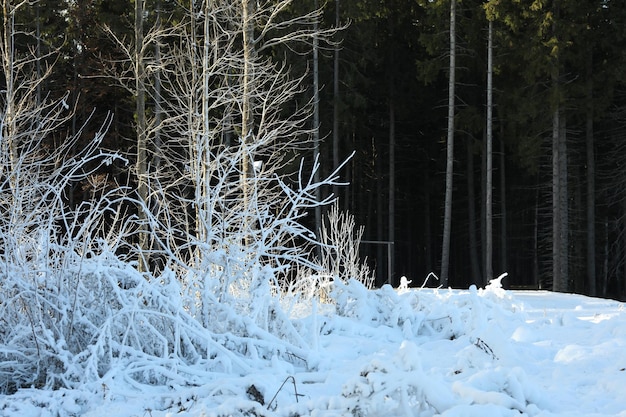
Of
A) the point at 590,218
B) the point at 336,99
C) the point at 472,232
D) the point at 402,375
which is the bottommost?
the point at 472,232

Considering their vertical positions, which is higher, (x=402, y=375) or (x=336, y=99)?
(x=336, y=99)

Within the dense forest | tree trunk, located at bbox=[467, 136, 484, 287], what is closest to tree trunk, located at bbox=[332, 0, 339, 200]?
the dense forest

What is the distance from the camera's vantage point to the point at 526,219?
2684 centimetres

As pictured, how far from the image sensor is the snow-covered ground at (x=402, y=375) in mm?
3211

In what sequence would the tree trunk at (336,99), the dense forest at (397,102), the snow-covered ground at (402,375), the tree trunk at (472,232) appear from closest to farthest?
the snow-covered ground at (402,375) < the dense forest at (397,102) < the tree trunk at (336,99) < the tree trunk at (472,232)

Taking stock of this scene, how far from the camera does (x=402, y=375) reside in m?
3.24

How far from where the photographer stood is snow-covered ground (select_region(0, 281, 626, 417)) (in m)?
3.21

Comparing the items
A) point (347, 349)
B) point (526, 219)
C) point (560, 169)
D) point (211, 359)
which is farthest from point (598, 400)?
point (526, 219)

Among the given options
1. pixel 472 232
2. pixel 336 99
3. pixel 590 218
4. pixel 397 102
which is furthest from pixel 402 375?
pixel 472 232

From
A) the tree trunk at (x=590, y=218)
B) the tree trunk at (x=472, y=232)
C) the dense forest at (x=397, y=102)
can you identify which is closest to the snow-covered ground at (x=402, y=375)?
the dense forest at (x=397, y=102)

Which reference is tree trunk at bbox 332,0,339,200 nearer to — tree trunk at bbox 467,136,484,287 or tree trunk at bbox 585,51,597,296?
tree trunk at bbox 467,136,484,287

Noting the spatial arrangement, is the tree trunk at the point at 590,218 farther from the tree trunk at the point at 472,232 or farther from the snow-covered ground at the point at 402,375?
the snow-covered ground at the point at 402,375

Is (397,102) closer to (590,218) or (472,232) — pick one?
(472,232)

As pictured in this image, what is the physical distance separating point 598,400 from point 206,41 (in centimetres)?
767
